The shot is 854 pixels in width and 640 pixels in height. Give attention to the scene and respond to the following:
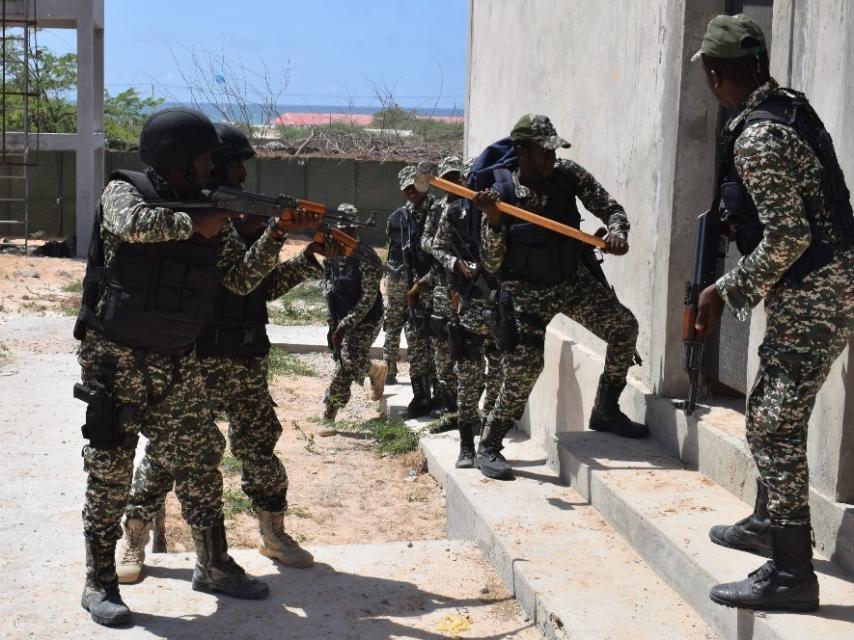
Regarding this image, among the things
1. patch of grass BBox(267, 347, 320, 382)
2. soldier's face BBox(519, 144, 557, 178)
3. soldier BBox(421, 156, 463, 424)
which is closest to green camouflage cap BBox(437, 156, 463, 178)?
soldier BBox(421, 156, 463, 424)

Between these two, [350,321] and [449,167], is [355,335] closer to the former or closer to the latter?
[350,321]

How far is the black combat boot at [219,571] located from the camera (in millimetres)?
4473

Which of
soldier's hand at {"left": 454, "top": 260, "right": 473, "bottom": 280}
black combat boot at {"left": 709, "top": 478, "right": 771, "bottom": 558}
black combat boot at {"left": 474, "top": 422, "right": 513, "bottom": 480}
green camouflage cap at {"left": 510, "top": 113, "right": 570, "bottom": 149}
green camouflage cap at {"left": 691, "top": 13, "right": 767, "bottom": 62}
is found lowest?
black combat boot at {"left": 474, "top": 422, "right": 513, "bottom": 480}

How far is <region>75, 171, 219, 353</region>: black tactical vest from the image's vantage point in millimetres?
4102

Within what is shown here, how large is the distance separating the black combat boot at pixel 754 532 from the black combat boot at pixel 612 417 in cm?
161

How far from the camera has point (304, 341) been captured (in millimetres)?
11688

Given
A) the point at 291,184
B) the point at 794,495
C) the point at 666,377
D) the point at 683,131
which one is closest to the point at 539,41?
the point at 683,131

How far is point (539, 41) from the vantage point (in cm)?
791

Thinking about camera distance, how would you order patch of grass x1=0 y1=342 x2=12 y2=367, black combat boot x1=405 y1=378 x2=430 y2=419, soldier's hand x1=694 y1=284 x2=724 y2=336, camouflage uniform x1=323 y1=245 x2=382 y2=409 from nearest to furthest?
1. soldier's hand x1=694 y1=284 x2=724 y2=336
2. camouflage uniform x1=323 y1=245 x2=382 y2=409
3. black combat boot x1=405 y1=378 x2=430 y2=419
4. patch of grass x1=0 y1=342 x2=12 y2=367

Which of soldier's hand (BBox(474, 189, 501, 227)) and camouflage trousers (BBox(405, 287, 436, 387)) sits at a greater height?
soldier's hand (BBox(474, 189, 501, 227))

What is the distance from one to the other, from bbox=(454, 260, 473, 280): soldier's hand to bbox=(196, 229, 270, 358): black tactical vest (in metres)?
2.30

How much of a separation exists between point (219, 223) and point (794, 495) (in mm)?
2172

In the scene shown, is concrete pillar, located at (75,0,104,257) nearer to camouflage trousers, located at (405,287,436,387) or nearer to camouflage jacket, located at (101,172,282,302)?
camouflage trousers, located at (405,287,436,387)

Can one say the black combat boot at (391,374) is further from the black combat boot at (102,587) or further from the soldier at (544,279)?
the black combat boot at (102,587)
